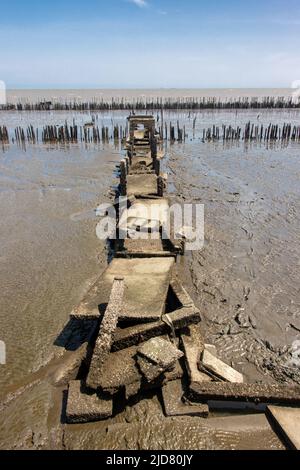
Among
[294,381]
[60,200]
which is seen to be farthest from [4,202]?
[294,381]

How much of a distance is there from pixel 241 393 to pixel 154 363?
4.07ft

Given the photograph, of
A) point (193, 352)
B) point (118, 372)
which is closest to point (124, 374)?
point (118, 372)

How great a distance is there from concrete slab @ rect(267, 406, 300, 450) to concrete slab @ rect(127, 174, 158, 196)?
886 centimetres

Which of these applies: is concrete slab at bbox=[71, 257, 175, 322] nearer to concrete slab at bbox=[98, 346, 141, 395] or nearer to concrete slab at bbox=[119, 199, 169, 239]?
concrete slab at bbox=[98, 346, 141, 395]

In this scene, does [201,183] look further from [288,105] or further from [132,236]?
[288,105]

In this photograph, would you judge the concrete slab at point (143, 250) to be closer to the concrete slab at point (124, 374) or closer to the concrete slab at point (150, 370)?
the concrete slab at point (124, 374)

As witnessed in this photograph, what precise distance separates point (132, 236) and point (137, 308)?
Result: 3351 millimetres

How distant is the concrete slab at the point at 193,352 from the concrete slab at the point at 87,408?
3.95 feet

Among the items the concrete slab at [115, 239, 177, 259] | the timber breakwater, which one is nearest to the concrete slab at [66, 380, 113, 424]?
the timber breakwater

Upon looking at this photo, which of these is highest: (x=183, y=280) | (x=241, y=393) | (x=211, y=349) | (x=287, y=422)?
(x=241, y=393)

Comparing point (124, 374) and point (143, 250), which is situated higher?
point (143, 250)

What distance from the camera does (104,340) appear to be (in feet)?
15.8

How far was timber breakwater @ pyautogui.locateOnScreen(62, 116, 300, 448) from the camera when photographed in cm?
440

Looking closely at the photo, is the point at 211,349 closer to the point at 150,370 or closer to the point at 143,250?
the point at 150,370
